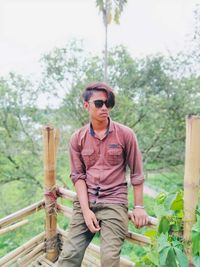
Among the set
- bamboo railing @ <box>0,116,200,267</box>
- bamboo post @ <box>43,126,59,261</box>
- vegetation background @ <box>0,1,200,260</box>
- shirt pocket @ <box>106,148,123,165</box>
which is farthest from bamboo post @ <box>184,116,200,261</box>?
vegetation background @ <box>0,1,200,260</box>

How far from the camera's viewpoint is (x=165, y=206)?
4.61ft

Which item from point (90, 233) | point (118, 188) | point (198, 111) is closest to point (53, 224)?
point (90, 233)

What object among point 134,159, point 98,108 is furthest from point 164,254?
point 98,108

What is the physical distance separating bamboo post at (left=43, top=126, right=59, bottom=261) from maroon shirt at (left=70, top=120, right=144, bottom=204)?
1.55 feet

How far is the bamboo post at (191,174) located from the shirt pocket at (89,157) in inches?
20.8

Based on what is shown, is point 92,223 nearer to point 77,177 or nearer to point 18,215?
point 77,177

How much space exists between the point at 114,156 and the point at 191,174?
443 mm

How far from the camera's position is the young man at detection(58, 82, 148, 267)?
1.57 metres

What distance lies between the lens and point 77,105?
6.64 m

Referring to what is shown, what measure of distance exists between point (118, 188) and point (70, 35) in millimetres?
5564

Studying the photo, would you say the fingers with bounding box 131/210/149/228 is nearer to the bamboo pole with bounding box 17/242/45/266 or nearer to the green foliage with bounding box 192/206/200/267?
the green foliage with bounding box 192/206/200/267

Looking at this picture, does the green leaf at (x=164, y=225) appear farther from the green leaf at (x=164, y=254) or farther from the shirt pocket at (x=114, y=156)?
the shirt pocket at (x=114, y=156)

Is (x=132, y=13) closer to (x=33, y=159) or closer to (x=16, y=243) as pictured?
(x=33, y=159)

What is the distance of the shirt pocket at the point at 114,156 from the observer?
5.24 feet
